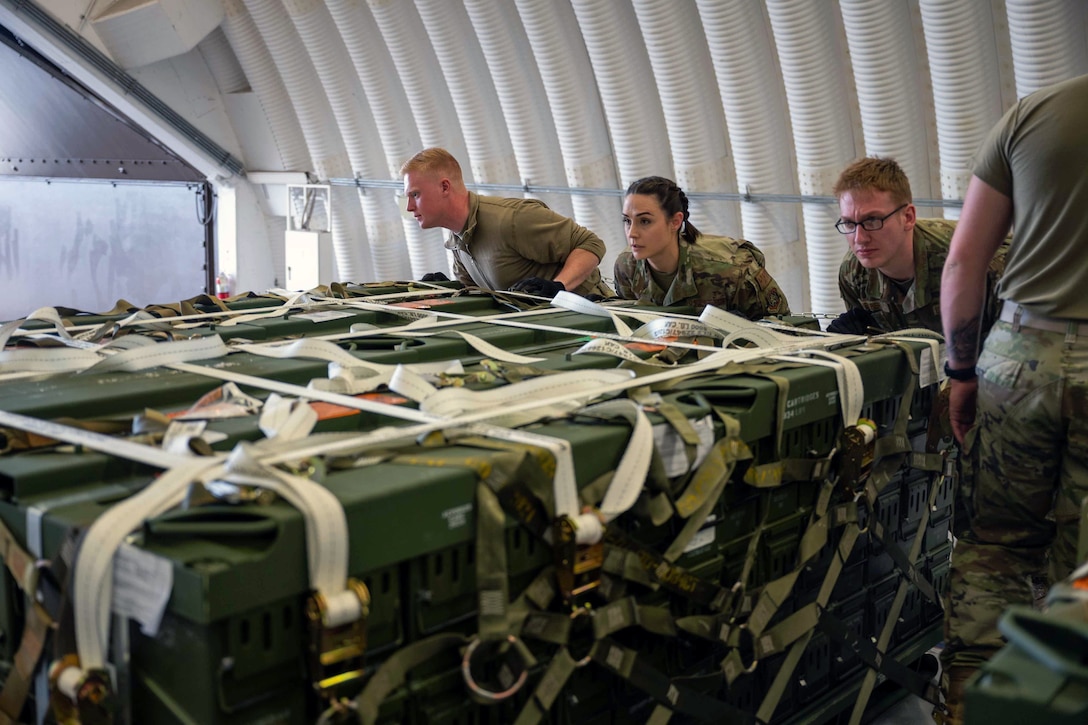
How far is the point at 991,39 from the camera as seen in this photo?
4.58 meters

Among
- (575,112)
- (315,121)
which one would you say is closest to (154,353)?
(575,112)

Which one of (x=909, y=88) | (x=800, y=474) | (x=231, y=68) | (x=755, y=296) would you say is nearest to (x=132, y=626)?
(x=800, y=474)

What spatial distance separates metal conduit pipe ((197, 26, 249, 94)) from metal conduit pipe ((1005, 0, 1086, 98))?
227 inches

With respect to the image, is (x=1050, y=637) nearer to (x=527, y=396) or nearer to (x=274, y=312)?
(x=527, y=396)

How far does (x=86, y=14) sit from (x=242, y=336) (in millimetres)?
5548

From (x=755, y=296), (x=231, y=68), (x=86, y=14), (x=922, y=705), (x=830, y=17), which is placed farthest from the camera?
(x=231, y=68)

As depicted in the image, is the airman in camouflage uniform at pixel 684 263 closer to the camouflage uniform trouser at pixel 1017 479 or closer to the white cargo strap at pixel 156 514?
the camouflage uniform trouser at pixel 1017 479

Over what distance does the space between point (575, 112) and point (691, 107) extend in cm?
83

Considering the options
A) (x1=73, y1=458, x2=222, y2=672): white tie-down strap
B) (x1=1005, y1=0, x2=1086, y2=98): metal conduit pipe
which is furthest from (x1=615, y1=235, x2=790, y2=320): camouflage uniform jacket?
(x1=73, y1=458, x2=222, y2=672): white tie-down strap

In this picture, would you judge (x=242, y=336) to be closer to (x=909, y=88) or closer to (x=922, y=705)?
(x=922, y=705)

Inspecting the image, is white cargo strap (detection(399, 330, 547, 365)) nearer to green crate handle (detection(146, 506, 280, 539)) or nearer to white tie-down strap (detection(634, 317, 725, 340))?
white tie-down strap (detection(634, 317, 725, 340))

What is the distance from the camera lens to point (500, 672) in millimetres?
1483

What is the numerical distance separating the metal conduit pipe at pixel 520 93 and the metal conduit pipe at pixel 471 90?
16 cm

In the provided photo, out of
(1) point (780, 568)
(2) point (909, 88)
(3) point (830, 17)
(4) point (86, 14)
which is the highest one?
(4) point (86, 14)
